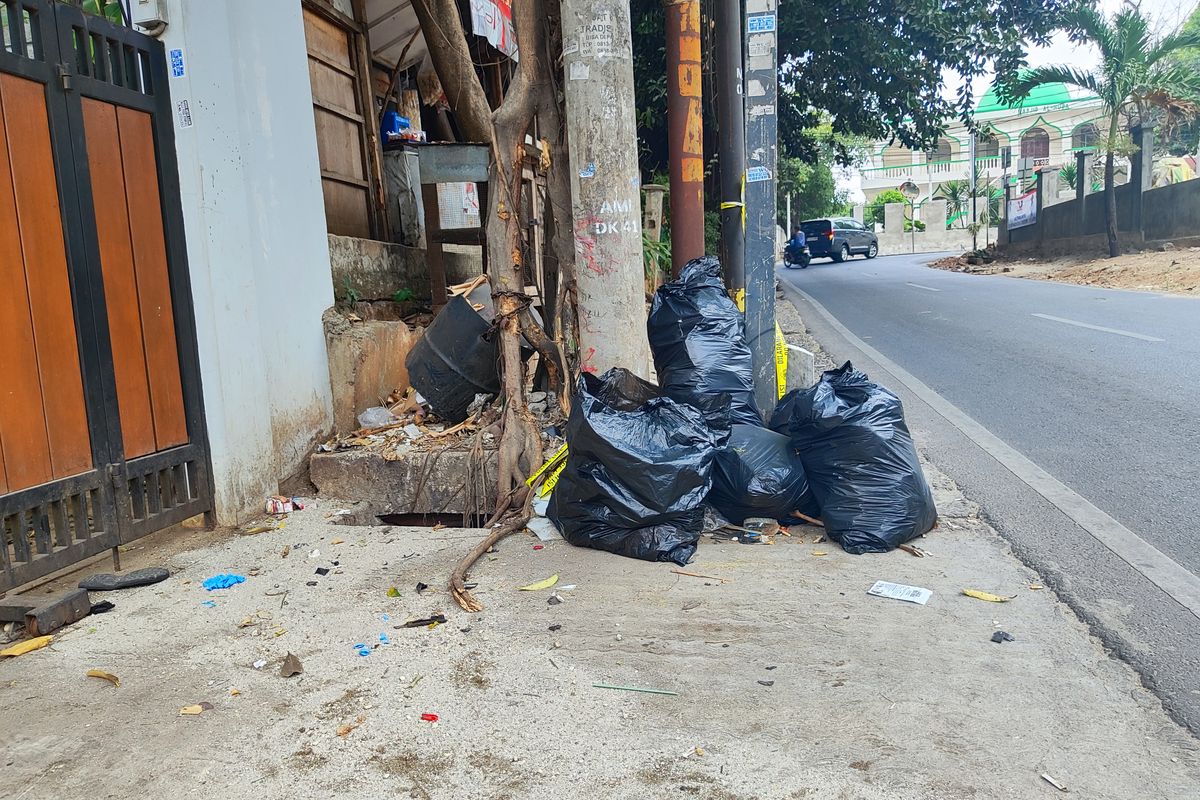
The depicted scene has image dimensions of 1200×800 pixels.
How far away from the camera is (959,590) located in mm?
2975

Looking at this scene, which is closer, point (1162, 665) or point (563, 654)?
point (1162, 665)

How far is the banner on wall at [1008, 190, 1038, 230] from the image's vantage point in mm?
24969

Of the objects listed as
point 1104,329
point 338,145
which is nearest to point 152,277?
point 338,145

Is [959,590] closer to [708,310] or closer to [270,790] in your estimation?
[708,310]

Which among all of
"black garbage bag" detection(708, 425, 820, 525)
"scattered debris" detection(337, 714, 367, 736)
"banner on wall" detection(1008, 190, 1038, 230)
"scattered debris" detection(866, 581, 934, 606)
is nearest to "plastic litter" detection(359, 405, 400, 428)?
"black garbage bag" detection(708, 425, 820, 525)

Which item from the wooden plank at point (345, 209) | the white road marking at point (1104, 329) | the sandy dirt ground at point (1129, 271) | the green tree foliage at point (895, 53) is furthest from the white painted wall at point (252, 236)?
the sandy dirt ground at point (1129, 271)

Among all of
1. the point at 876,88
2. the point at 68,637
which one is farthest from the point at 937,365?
the point at 876,88

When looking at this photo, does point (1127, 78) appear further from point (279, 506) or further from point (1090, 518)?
point (279, 506)

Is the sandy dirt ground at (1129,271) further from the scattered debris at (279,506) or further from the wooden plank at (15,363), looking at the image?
the wooden plank at (15,363)

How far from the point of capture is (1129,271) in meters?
15.5

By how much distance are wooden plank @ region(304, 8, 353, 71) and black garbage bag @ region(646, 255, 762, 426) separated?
4409 mm

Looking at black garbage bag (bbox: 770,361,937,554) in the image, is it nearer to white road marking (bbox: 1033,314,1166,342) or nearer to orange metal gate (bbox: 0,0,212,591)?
orange metal gate (bbox: 0,0,212,591)

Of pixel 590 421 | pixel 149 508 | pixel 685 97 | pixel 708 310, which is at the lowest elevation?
pixel 149 508

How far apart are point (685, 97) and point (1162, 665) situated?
347 cm
